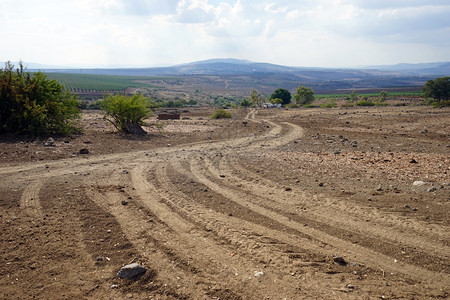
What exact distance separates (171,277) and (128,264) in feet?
2.52

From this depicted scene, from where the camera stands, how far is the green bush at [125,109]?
1912cm

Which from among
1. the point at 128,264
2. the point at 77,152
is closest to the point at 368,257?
the point at 128,264

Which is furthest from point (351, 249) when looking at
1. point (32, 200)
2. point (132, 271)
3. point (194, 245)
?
point (32, 200)

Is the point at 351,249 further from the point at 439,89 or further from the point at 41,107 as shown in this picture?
the point at 439,89

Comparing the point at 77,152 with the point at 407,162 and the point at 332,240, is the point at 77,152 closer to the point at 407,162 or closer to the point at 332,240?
the point at 332,240

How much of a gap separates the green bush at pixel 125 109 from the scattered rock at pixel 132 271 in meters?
15.2

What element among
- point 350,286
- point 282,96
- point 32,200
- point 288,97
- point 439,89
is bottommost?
point 350,286

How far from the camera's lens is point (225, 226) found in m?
6.57

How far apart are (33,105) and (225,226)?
1352 centimetres

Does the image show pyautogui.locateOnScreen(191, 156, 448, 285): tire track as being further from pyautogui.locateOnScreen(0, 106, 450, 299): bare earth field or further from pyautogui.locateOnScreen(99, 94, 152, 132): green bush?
pyautogui.locateOnScreen(99, 94, 152, 132): green bush

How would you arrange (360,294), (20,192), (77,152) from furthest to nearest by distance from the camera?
(77,152) → (20,192) → (360,294)

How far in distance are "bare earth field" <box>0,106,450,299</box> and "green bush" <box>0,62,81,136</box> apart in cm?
307

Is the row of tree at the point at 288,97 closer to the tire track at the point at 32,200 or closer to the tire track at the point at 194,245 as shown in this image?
the tire track at the point at 32,200

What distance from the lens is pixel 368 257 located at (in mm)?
5371
